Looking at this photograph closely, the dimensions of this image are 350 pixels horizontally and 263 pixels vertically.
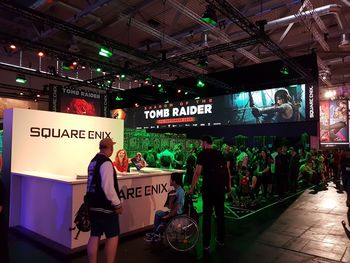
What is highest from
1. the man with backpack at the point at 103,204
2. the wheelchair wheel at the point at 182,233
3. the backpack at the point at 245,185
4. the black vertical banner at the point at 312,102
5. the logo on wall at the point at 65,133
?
the black vertical banner at the point at 312,102

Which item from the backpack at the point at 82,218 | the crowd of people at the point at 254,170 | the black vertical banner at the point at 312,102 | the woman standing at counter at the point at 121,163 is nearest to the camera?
the backpack at the point at 82,218

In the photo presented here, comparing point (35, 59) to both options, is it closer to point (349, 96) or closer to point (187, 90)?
point (187, 90)

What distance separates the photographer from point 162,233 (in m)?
4.32

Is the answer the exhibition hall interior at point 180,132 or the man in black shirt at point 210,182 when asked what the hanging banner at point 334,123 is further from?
the man in black shirt at point 210,182

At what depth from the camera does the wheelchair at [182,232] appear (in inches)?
154

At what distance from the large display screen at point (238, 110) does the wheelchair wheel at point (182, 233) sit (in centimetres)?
888

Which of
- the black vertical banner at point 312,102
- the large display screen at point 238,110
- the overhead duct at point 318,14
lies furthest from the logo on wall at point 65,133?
the black vertical banner at point 312,102

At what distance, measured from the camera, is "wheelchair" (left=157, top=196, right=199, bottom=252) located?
12.8 ft

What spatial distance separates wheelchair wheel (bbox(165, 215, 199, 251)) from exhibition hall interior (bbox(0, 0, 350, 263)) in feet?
0.05

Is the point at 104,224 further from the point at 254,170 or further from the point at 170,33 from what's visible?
the point at 170,33

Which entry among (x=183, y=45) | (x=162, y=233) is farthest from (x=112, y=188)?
(x=183, y=45)

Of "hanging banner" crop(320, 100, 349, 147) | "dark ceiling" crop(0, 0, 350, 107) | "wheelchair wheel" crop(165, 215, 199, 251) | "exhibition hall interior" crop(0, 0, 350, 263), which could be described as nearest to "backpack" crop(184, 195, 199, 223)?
"exhibition hall interior" crop(0, 0, 350, 263)

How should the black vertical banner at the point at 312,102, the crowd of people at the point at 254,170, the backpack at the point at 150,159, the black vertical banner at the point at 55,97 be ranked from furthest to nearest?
the black vertical banner at the point at 312,102
the backpack at the point at 150,159
the crowd of people at the point at 254,170
the black vertical banner at the point at 55,97

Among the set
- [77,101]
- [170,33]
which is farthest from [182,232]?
[170,33]
